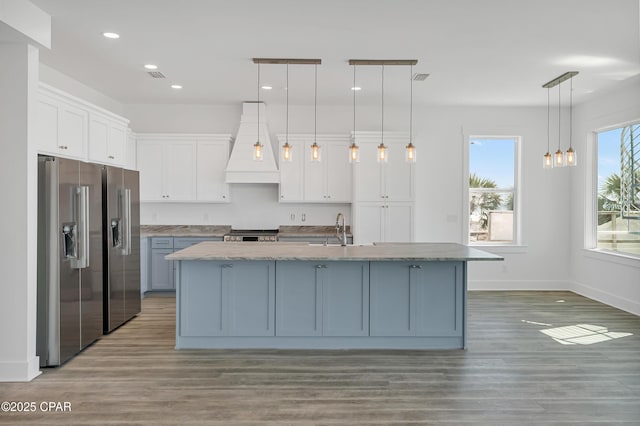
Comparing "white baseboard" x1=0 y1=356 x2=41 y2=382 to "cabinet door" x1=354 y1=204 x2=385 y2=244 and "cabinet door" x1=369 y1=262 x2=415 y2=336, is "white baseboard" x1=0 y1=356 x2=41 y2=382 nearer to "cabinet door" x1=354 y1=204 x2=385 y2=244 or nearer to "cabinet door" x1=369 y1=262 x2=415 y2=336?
"cabinet door" x1=369 y1=262 x2=415 y2=336

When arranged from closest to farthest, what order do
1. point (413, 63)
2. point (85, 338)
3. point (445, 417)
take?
point (445, 417)
point (85, 338)
point (413, 63)

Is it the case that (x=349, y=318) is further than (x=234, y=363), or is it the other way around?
(x=349, y=318)

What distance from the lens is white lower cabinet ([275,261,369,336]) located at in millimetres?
4289

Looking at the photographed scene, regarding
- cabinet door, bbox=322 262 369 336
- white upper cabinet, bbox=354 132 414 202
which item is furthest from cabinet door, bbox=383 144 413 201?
cabinet door, bbox=322 262 369 336

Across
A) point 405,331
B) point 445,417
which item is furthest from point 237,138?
point 445,417

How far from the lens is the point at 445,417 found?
294cm

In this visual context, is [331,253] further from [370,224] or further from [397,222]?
[397,222]

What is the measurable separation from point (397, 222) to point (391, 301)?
253cm

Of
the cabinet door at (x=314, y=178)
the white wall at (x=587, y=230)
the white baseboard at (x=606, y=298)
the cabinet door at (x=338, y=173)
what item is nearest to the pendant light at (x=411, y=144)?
the cabinet door at (x=338, y=173)

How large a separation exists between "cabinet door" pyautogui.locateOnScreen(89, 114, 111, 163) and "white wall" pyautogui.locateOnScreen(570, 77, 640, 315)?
6249mm

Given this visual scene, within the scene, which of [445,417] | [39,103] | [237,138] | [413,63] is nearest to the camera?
[445,417]

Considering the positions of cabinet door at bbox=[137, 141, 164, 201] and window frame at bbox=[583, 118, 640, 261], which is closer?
window frame at bbox=[583, 118, 640, 261]

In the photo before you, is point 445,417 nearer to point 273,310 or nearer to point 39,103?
point 273,310

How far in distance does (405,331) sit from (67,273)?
10.0 ft
